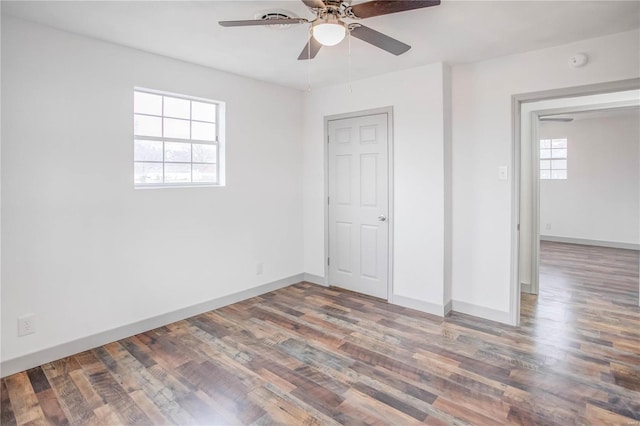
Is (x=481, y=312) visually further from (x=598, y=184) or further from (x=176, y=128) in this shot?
(x=598, y=184)

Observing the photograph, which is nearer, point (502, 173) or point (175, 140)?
point (502, 173)

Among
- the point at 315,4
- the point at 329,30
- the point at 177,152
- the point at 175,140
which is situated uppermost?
the point at 315,4

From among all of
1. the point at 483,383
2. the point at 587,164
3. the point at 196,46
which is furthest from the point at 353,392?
the point at 587,164

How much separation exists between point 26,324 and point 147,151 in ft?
5.49

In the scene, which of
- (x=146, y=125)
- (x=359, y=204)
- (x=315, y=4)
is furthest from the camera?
(x=359, y=204)

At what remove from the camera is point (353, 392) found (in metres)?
2.38

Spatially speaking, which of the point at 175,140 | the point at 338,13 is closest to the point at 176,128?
the point at 175,140

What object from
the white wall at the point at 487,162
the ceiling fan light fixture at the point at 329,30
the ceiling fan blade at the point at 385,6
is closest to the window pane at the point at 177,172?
→ the ceiling fan light fixture at the point at 329,30

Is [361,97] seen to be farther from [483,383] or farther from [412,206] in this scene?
[483,383]

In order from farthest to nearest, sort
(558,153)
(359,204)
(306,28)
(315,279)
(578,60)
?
(558,153) → (315,279) → (359,204) → (578,60) → (306,28)

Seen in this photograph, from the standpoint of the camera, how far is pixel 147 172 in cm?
343

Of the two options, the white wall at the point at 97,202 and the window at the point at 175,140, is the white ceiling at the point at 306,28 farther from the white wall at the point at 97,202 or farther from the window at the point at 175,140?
the window at the point at 175,140

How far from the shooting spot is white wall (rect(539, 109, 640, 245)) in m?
7.05

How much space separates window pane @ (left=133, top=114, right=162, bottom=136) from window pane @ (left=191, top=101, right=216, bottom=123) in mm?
402
